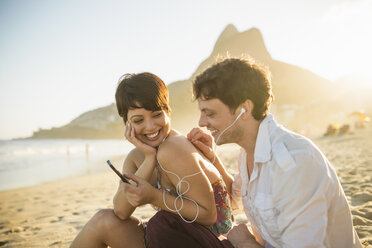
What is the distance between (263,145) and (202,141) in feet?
2.85

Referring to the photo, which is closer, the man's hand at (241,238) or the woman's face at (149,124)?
the man's hand at (241,238)

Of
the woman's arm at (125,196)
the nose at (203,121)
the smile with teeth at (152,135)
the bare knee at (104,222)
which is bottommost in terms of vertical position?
the bare knee at (104,222)

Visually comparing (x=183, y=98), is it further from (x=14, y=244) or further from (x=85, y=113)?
(x=14, y=244)

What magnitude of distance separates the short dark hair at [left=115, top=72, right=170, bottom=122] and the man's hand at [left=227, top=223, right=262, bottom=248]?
4.48 ft

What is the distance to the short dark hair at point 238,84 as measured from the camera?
2.14 m

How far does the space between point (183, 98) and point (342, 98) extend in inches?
1832

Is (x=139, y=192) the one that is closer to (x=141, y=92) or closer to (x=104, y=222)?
(x=104, y=222)

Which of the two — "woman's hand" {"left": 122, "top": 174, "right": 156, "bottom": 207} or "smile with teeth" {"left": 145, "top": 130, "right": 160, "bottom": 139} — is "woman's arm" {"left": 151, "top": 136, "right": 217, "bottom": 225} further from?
"smile with teeth" {"left": 145, "top": 130, "right": 160, "bottom": 139}

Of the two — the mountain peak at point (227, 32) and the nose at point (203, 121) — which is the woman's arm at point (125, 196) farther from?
the mountain peak at point (227, 32)

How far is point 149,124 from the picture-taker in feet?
8.15

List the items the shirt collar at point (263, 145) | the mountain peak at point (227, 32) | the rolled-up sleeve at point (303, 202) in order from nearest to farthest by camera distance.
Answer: the rolled-up sleeve at point (303, 202), the shirt collar at point (263, 145), the mountain peak at point (227, 32)

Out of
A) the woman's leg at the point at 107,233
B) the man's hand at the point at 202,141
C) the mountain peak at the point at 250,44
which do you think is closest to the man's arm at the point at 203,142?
the man's hand at the point at 202,141

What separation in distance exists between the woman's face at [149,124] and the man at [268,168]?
34cm

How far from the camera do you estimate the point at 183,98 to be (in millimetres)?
84750
